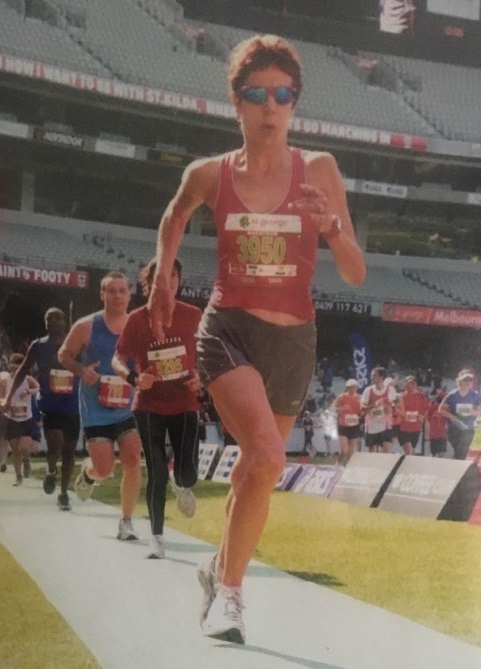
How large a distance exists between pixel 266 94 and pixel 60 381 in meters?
1.03

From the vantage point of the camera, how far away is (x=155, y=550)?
1.97 meters

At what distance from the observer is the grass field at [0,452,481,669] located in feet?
5.82

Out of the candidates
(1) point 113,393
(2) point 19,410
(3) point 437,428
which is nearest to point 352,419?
(3) point 437,428

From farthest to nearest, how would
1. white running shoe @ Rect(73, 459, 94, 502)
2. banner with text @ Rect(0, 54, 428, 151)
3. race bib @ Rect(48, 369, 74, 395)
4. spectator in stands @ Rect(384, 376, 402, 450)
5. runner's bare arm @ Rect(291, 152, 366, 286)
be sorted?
spectator in stands @ Rect(384, 376, 402, 450) < race bib @ Rect(48, 369, 74, 395) < white running shoe @ Rect(73, 459, 94, 502) < banner with text @ Rect(0, 54, 428, 151) < runner's bare arm @ Rect(291, 152, 366, 286)

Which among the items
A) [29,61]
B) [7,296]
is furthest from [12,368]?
[29,61]

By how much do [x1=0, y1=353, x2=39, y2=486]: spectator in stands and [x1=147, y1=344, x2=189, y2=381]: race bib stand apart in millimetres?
353

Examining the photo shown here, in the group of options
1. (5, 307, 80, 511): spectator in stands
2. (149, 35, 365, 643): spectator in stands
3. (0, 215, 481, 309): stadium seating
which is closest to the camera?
(149, 35, 365, 643): spectator in stands

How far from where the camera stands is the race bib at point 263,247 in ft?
5.75

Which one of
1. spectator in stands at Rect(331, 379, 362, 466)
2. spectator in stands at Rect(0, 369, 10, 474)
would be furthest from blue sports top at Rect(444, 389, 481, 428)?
spectator in stands at Rect(0, 369, 10, 474)

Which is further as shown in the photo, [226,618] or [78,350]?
[78,350]

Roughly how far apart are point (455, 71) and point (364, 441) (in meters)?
1.07

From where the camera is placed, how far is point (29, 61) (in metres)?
2.28

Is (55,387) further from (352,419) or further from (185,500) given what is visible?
(352,419)

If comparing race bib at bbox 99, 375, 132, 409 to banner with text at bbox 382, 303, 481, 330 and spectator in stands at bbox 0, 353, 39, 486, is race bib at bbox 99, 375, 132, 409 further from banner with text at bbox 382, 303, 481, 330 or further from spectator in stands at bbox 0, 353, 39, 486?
banner with text at bbox 382, 303, 481, 330
